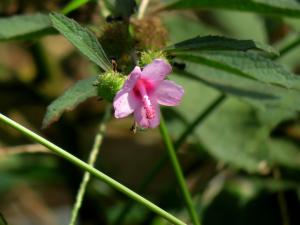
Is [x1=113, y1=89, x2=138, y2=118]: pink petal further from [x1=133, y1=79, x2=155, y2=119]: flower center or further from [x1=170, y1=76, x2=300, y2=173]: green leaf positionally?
[x1=170, y1=76, x2=300, y2=173]: green leaf

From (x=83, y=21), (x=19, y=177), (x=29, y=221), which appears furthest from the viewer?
(x=29, y=221)

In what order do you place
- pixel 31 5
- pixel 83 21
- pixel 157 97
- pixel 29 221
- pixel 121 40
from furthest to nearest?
pixel 29 221 < pixel 31 5 < pixel 83 21 < pixel 121 40 < pixel 157 97

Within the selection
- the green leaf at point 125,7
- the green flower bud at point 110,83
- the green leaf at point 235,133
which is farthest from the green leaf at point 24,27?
the green leaf at point 235,133

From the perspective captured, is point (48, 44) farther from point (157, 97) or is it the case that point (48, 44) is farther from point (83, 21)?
point (157, 97)

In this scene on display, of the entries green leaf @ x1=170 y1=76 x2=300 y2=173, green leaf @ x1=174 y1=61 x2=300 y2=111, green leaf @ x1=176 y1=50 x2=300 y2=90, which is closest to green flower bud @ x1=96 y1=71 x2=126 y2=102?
green leaf @ x1=176 y1=50 x2=300 y2=90

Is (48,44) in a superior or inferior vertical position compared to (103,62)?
inferior

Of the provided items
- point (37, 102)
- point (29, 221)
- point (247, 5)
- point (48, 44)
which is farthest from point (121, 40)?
point (48, 44)

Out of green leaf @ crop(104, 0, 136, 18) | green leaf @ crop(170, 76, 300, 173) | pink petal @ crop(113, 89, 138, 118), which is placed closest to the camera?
pink petal @ crop(113, 89, 138, 118)
